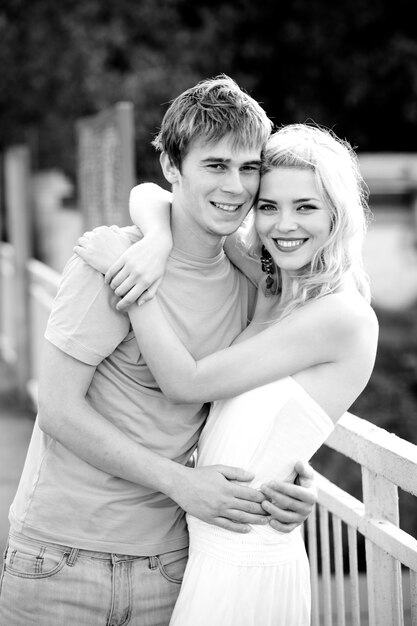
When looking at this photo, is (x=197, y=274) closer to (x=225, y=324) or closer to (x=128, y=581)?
(x=225, y=324)

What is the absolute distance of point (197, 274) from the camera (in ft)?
7.70

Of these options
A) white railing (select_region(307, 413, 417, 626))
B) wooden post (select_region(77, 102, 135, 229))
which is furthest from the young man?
wooden post (select_region(77, 102, 135, 229))

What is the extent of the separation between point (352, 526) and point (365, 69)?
9.41 meters

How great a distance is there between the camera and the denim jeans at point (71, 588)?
7.22 ft

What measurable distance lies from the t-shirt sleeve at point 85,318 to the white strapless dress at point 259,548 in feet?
1.21

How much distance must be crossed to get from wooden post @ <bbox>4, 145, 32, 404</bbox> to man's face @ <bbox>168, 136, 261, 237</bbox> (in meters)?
5.50

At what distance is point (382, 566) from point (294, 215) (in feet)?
3.23

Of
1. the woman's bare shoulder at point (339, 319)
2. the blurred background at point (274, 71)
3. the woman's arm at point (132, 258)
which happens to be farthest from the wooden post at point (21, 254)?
the woman's bare shoulder at point (339, 319)

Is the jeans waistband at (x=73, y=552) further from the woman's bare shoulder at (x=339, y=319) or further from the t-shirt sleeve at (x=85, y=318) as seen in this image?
the woman's bare shoulder at (x=339, y=319)

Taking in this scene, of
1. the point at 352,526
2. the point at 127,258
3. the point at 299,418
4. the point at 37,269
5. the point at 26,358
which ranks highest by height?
the point at 127,258

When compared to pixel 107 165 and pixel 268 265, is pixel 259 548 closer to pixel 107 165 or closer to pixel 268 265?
pixel 268 265

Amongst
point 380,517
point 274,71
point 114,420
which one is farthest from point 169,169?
point 274,71

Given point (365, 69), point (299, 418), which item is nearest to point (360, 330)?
point (299, 418)

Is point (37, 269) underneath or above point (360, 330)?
underneath
